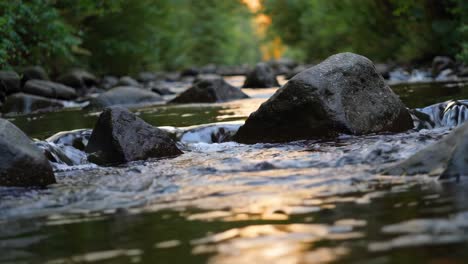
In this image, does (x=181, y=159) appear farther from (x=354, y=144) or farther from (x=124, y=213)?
(x=124, y=213)

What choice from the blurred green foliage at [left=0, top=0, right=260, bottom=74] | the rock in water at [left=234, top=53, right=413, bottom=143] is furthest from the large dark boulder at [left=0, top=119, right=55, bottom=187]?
the blurred green foliage at [left=0, top=0, right=260, bottom=74]

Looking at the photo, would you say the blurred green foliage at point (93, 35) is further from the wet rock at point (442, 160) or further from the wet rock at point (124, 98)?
the wet rock at point (442, 160)

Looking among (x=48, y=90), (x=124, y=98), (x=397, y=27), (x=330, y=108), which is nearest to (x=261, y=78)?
(x=124, y=98)

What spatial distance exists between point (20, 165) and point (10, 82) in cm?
1133

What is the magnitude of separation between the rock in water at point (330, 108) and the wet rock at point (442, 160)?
2.41m

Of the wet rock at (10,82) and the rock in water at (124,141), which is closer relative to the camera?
the rock in water at (124,141)

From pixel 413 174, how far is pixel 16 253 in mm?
2417

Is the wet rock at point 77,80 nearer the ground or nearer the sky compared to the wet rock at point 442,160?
nearer the sky

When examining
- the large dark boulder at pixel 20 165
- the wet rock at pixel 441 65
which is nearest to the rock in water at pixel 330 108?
the large dark boulder at pixel 20 165

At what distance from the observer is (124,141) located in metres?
6.73

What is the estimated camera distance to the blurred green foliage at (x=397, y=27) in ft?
71.5

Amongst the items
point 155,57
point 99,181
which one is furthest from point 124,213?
point 155,57

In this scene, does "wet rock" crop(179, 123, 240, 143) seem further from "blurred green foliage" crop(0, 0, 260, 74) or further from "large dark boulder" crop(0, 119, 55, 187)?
"blurred green foliage" crop(0, 0, 260, 74)

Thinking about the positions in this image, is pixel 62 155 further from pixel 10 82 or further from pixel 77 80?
pixel 77 80
